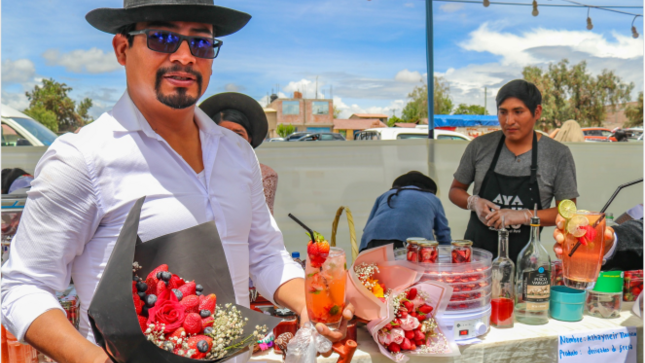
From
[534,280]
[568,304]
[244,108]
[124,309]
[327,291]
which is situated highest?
[244,108]

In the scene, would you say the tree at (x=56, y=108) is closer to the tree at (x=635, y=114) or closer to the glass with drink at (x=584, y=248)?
the glass with drink at (x=584, y=248)

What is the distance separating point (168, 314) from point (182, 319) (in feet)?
0.09

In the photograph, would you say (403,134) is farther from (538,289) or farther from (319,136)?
(538,289)

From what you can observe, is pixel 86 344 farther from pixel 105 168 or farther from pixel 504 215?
pixel 504 215

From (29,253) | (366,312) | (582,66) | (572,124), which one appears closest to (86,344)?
(29,253)

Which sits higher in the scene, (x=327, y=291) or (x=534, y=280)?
(x=327, y=291)

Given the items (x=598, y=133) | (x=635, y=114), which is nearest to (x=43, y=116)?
(x=598, y=133)

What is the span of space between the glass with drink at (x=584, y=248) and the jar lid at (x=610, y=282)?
435 millimetres

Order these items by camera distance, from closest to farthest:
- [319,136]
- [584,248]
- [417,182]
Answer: [584,248] → [417,182] → [319,136]

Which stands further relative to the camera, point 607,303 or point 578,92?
point 578,92

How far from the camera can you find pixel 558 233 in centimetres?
172

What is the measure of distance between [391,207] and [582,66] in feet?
11.6

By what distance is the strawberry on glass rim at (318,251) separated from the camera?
1200 millimetres

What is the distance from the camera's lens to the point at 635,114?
197 inches
